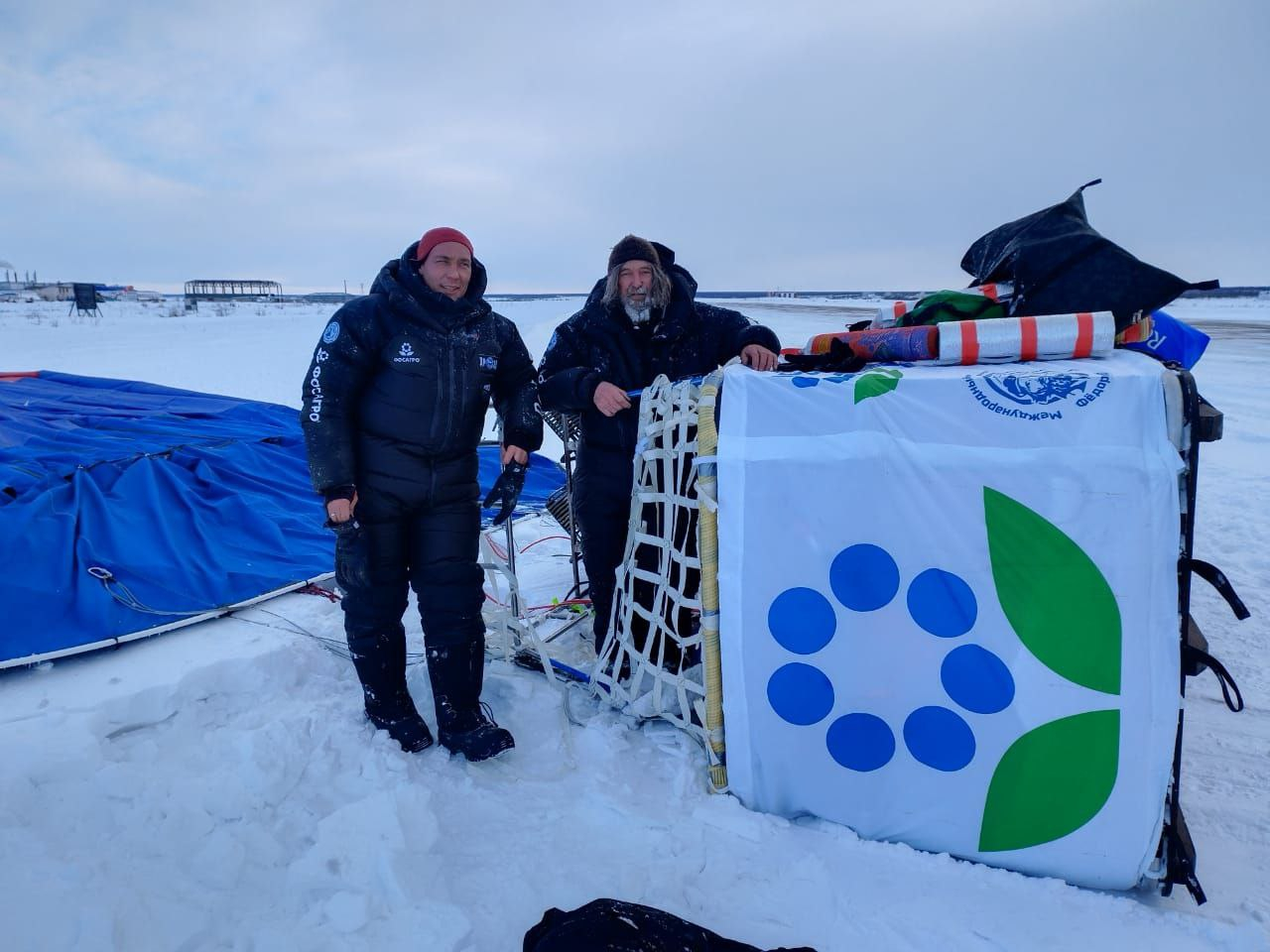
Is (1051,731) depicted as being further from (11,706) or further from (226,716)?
(11,706)

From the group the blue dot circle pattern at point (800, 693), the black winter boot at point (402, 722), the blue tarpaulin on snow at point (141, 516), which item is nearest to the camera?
the blue dot circle pattern at point (800, 693)

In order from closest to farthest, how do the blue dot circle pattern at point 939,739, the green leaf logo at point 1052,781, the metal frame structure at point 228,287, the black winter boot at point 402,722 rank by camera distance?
the green leaf logo at point 1052,781 → the blue dot circle pattern at point 939,739 → the black winter boot at point 402,722 → the metal frame structure at point 228,287

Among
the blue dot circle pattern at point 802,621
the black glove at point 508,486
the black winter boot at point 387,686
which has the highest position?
the black glove at point 508,486

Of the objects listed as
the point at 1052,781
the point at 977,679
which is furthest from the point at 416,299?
the point at 1052,781

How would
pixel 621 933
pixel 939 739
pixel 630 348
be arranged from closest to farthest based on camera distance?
pixel 621 933 < pixel 939 739 < pixel 630 348

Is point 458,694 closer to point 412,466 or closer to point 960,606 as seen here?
point 412,466

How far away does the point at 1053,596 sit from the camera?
184cm

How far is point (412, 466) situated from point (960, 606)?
178cm

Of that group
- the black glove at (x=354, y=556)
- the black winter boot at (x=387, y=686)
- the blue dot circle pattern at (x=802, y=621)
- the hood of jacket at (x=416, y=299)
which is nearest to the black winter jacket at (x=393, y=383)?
the hood of jacket at (x=416, y=299)

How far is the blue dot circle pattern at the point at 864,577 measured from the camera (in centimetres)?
197

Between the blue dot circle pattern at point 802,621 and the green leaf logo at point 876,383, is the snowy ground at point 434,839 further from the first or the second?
the green leaf logo at point 876,383

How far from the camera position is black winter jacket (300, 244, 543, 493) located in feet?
7.68

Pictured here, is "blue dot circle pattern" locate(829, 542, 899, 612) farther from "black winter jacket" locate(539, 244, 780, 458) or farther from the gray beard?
the gray beard

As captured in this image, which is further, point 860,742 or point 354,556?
point 354,556
